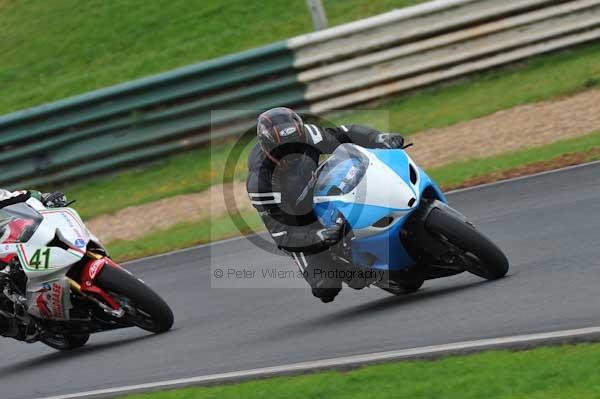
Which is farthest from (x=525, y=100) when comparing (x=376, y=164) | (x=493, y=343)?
(x=493, y=343)

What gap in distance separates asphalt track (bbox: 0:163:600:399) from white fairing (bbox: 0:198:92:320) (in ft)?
1.69

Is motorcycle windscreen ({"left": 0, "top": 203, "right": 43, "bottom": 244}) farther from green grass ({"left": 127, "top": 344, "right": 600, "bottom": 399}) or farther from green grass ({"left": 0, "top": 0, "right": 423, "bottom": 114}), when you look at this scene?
green grass ({"left": 0, "top": 0, "right": 423, "bottom": 114})

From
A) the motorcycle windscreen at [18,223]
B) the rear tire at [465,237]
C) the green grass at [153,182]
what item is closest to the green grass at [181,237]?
the green grass at [153,182]

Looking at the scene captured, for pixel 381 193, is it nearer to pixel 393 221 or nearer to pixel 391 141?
pixel 393 221

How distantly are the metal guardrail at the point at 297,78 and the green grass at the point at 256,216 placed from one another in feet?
7.35

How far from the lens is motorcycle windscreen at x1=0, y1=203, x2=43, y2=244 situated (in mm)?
8266

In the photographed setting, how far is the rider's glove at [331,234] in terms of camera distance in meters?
7.31

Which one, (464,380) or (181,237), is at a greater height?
(464,380)

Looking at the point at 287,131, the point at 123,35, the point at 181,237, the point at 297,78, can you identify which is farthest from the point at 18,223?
the point at 123,35

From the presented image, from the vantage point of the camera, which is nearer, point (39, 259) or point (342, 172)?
point (342, 172)

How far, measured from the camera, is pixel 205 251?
1185 centimetres

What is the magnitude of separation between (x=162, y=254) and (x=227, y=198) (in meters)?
1.89

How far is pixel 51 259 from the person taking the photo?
8.11 m

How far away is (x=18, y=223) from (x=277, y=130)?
231 centimetres
